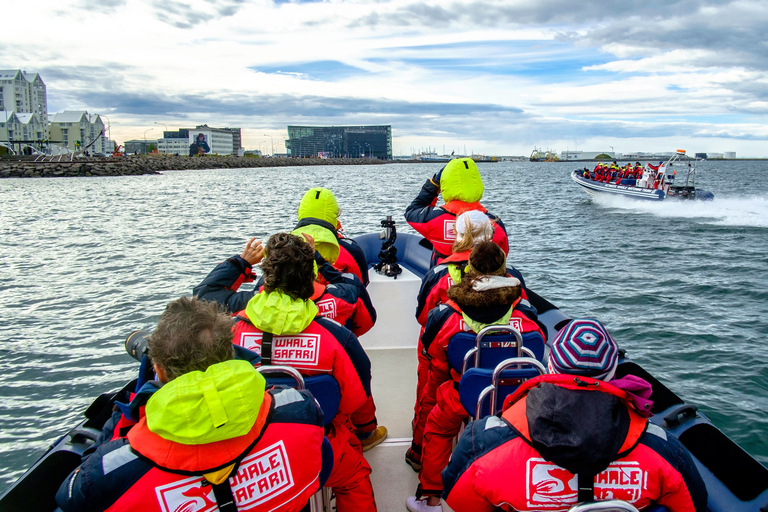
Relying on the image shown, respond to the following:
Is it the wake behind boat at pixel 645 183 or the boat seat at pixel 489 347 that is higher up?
the wake behind boat at pixel 645 183

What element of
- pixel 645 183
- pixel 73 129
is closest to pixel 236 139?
pixel 73 129

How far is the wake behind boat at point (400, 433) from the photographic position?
6.31 ft

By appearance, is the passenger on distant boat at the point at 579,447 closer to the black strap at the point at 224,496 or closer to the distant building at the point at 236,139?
the black strap at the point at 224,496

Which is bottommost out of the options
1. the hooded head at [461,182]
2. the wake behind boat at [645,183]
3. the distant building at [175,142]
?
the hooded head at [461,182]

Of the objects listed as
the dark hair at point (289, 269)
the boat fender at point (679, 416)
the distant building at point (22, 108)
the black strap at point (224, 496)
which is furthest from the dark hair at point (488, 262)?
the distant building at point (22, 108)

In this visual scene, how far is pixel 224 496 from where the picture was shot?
1.23 metres

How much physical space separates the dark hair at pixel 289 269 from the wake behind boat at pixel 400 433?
99 cm

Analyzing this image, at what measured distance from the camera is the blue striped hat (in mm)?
1285

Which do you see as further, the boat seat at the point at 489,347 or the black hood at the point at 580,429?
the boat seat at the point at 489,347

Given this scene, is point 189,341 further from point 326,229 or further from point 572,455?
point 326,229

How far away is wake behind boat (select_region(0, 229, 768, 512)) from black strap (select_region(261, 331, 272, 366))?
860 millimetres

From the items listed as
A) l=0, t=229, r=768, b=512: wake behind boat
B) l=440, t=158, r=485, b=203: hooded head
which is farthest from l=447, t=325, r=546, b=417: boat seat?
l=440, t=158, r=485, b=203: hooded head

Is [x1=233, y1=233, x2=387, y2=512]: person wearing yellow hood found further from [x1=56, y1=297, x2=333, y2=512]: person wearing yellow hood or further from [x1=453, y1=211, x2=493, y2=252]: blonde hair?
[x1=453, y1=211, x2=493, y2=252]: blonde hair

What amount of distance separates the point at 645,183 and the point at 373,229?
51.7 ft
